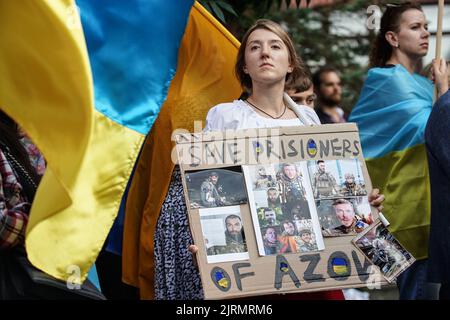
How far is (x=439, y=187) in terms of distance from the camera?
5.30m

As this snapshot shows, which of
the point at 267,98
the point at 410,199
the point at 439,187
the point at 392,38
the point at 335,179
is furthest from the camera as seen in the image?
the point at 392,38

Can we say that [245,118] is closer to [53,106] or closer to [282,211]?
[282,211]

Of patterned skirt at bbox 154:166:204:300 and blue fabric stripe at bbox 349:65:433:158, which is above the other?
blue fabric stripe at bbox 349:65:433:158

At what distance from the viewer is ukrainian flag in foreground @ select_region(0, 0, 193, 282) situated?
358 centimetres

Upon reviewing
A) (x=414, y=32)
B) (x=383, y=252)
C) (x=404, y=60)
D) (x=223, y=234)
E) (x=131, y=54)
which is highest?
(x=414, y=32)

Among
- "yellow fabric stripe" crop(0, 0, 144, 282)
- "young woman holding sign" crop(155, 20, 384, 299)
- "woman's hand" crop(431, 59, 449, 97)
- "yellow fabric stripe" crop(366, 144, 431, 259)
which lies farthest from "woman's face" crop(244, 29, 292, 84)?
"yellow fabric stripe" crop(366, 144, 431, 259)

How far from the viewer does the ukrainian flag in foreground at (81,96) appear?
11.7 feet

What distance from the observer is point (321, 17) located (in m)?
12.7

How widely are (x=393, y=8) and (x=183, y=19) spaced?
1.94 m

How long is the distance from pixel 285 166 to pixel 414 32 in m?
1.89

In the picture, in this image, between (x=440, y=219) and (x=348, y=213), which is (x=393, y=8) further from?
(x=348, y=213)

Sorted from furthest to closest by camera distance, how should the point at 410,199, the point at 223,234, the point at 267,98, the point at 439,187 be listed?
1. the point at 410,199
2. the point at 439,187
3. the point at 267,98
4. the point at 223,234

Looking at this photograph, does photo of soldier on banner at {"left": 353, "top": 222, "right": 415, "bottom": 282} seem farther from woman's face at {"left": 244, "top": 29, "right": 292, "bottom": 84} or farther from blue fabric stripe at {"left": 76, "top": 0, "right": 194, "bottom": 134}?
blue fabric stripe at {"left": 76, "top": 0, "right": 194, "bottom": 134}

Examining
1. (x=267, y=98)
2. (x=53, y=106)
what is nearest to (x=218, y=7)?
(x=267, y=98)
